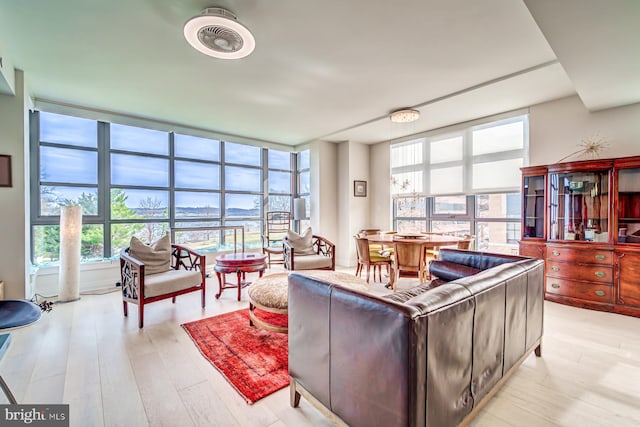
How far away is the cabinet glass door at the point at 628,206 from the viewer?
3121mm

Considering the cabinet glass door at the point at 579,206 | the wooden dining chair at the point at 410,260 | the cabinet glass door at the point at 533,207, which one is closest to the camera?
the cabinet glass door at the point at 579,206

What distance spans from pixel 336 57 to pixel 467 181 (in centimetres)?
321

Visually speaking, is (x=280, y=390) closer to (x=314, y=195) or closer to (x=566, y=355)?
(x=566, y=355)

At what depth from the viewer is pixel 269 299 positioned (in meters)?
2.39

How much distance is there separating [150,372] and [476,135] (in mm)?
5256

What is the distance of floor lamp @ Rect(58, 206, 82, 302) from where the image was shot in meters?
3.64

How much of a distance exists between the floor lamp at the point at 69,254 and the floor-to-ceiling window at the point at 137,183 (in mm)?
595

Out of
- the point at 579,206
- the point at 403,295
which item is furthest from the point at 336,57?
the point at 579,206

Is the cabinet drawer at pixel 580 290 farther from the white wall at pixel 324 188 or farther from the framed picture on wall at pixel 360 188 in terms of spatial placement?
the white wall at pixel 324 188

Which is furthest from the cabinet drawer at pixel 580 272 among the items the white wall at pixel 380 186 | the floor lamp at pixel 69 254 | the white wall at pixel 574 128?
the floor lamp at pixel 69 254

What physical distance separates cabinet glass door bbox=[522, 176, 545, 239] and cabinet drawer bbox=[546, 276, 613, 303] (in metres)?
0.61

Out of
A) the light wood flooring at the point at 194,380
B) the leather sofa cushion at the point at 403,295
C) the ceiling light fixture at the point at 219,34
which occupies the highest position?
the ceiling light fixture at the point at 219,34

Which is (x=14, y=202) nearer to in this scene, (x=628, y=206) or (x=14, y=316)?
(x=14, y=316)

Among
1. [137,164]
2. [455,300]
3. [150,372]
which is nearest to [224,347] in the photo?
[150,372]
